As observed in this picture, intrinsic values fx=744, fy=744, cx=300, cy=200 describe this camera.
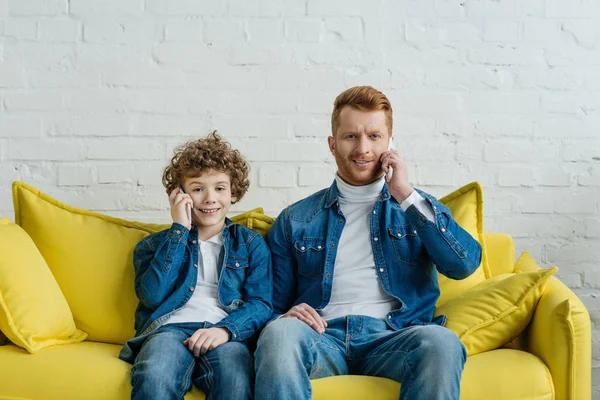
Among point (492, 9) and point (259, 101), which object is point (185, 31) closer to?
point (259, 101)

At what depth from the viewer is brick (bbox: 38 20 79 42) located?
119 inches

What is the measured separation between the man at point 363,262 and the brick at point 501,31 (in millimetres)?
888

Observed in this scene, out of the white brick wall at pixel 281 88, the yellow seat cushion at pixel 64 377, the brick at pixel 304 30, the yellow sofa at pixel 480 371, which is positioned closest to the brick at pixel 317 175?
the white brick wall at pixel 281 88

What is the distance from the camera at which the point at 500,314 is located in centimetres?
224

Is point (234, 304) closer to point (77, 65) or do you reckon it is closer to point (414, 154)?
point (414, 154)

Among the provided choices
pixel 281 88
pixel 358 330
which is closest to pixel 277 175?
pixel 281 88

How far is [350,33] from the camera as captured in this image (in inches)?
120

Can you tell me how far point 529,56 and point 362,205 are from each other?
45.0 inches

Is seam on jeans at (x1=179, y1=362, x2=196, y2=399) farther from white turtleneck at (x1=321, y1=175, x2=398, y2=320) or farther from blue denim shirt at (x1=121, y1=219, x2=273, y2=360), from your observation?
white turtleneck at (x1=321, y1=175, x2=398, y2=320)

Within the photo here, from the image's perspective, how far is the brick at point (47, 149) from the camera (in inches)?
120

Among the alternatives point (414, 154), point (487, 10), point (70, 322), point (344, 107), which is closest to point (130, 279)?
point (70, 322)

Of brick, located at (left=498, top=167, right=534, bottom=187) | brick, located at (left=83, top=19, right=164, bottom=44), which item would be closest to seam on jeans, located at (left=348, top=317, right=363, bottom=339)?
brick, located at (left=498, top=167, right=534, bottom=187)

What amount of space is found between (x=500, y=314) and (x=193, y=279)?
3.14ft

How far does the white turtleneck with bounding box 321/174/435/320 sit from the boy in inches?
9.2
